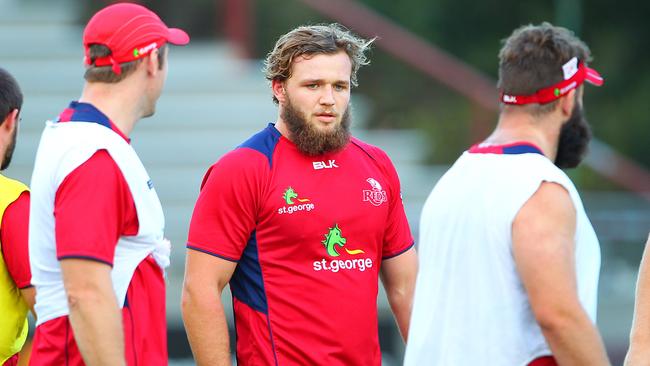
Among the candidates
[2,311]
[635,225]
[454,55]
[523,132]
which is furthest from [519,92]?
[454,55]

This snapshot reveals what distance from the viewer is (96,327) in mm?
3539

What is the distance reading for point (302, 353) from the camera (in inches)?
168

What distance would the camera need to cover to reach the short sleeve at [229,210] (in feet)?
14.0

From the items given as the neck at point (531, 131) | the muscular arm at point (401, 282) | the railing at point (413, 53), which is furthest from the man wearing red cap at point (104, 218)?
the railing at point (413, 53)

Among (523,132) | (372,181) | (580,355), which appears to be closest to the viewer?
(580,355)

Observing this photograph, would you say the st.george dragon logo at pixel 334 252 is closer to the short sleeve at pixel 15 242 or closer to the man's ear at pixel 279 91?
the man's ear at pixel 279 91

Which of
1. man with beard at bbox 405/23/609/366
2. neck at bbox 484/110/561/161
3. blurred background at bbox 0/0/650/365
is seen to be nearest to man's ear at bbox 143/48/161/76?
man with beard at bbox 405/23/609/366

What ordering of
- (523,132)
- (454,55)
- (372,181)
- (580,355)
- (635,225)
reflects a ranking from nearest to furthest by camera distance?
1. (580,355)
2. (523,132)
3. (372,181)
4. (635,225)
5. (454,55)

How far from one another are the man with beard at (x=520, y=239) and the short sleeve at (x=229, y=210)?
0.70m

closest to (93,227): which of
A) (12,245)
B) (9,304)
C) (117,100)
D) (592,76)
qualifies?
(117,100)

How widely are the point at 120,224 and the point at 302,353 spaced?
3.05ft

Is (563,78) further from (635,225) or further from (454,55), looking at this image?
(454,55)

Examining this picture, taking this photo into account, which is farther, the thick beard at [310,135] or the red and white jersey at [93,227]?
the thick beard at [310,135]

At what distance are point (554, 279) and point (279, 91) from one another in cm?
148
